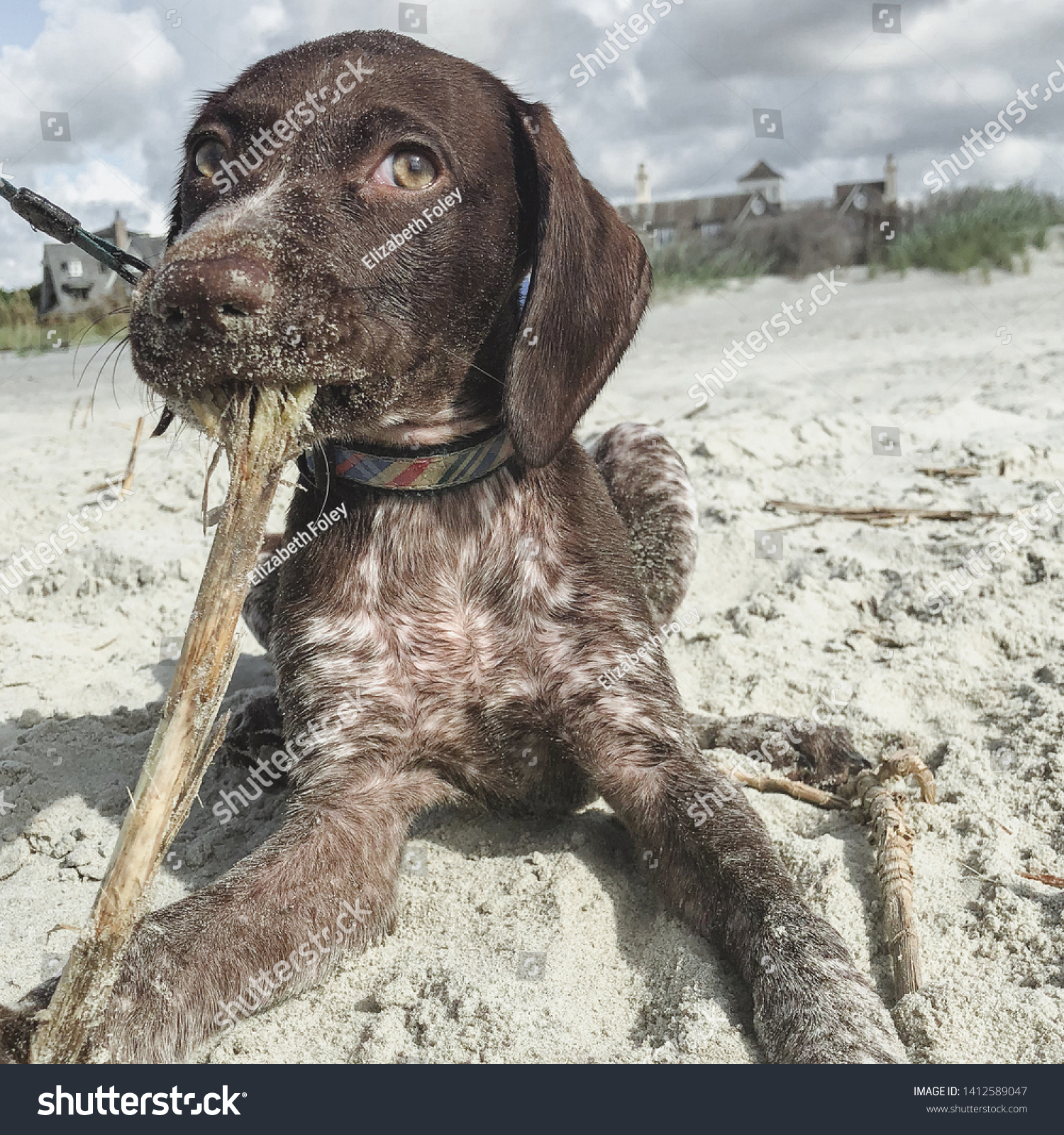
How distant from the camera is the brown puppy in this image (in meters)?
2.71

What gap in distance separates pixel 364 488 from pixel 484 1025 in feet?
5.02

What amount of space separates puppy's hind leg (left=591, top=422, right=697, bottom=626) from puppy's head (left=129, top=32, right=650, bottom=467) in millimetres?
1300

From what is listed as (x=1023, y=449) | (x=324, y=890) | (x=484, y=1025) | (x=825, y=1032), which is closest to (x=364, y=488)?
(x=324, y=890)

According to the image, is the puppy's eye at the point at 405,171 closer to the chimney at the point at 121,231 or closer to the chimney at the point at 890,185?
the chimney at the point at 121,231

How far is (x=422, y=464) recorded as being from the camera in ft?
11.1

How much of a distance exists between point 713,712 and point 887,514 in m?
2.14

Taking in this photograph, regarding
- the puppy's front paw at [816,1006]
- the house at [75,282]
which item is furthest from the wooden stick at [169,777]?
the house at [75,282]

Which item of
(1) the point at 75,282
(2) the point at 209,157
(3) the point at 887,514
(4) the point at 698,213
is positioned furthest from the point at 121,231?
(4) the point at 698,213

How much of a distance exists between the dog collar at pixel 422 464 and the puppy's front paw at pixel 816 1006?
58.3 inches

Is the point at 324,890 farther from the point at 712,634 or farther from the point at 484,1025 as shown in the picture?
the point at 712,634

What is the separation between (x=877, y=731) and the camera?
405cm

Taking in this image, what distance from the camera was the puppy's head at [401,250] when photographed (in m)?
2.72

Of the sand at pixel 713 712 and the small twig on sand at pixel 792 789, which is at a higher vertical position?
the sand at pixel 713 712

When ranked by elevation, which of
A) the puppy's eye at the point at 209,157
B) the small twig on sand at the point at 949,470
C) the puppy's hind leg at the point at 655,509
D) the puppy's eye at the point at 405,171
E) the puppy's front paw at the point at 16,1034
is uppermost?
the puppy's eye at the point at 209,157
